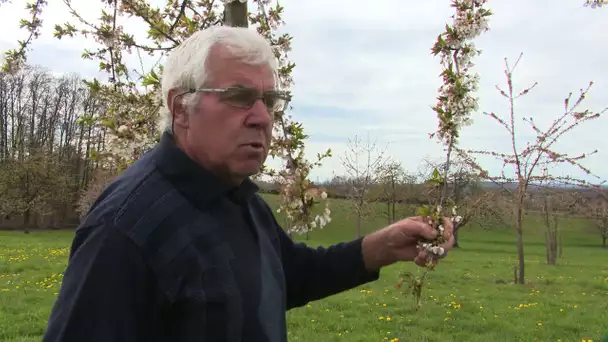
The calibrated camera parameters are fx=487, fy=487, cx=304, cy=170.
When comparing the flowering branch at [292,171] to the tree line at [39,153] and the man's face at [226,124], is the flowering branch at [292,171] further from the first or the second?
the tree line at [39,153]

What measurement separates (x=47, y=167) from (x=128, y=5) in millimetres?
37905

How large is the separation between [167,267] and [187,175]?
32cm

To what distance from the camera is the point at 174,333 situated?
135cm

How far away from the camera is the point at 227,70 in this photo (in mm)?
1584

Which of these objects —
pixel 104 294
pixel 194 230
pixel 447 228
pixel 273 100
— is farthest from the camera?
pixel 447 228

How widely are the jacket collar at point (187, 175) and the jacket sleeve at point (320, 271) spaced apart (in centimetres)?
79

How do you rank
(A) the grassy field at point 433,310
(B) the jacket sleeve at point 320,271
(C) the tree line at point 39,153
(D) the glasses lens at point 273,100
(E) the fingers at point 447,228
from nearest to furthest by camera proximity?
1. (D) the glasses lens at point 273,100
2. (E) the fingers at point 447,228
3. (B) the jacket sleeve at point 320,271
4. (A) the grassy field at point 433,310
5. (C) the tree line at point 39,153

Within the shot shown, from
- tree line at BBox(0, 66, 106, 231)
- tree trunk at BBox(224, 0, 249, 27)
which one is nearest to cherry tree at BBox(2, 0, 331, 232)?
tree trunk at BBox(224, 0, 249, 27)

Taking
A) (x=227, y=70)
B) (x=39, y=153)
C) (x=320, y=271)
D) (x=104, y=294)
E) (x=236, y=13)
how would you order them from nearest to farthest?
(x=104, y=294) → (x=227, y=70) → (x=320, y=271) → (x=236, y=13) → (x=39, y=153)

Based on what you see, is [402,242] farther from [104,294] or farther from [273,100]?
[104,294]

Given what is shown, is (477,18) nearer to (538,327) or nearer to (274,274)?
(274,274)

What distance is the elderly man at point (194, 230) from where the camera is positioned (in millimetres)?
1276

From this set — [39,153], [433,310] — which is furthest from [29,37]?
[39,153]

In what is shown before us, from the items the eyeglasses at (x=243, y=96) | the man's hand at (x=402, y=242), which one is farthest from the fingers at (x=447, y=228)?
the eyeglasses at (x=243, y=96)
